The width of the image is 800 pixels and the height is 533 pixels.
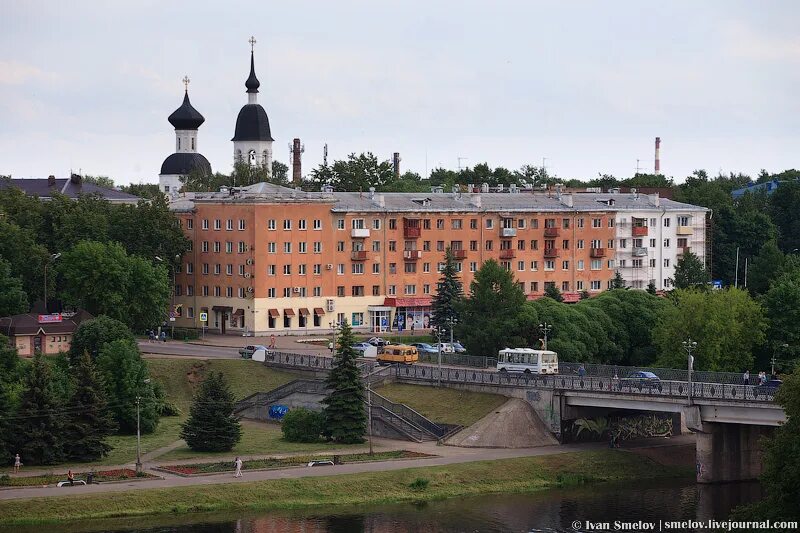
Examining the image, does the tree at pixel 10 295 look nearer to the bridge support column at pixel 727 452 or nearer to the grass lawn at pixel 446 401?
the grass lawn at pixel 446 401

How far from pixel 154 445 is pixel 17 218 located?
4826cm

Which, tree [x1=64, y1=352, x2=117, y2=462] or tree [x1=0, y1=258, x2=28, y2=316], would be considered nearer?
tree [x1=64, y1=352, x2=117, y2=462]

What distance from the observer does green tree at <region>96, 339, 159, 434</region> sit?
110m

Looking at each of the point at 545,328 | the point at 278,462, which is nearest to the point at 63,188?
the point at 545,328

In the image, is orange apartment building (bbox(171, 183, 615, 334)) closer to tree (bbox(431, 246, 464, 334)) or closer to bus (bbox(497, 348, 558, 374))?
tree (bbox(431, 246, 464, 334))

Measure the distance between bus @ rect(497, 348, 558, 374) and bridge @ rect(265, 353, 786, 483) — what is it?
104 inches

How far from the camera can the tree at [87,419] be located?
332ft

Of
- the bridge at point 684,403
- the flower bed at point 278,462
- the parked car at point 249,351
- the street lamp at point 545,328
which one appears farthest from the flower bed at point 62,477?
the street lamp at point 545,328

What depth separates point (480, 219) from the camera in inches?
6344

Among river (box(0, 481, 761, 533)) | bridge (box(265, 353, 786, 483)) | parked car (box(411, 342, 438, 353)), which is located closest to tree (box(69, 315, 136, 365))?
parked car (box(411, 342, 438, 353))

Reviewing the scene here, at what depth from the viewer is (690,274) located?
159 meters

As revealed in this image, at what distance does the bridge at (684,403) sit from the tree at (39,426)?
27701 mm

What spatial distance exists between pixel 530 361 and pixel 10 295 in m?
42.1

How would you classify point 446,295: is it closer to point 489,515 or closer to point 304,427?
point 304,427
